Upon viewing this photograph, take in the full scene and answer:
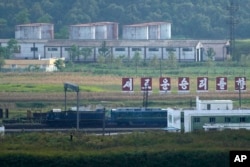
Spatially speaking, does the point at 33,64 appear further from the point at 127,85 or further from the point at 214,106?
the point at 214,106

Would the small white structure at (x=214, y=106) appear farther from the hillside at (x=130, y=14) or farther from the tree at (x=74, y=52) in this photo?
the hillside at (x=130, y=14)

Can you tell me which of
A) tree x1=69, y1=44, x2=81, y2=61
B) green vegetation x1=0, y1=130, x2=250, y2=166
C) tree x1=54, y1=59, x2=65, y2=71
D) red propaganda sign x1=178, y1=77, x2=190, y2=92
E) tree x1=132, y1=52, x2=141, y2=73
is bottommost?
green vegetation x1=0, y1=130, x2=250, y2=166

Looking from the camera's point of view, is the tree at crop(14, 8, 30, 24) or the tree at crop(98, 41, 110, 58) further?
the tree at crop(14, 8, 30, 24)

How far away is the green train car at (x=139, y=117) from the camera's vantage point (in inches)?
807

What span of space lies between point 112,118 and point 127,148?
5.34 meters

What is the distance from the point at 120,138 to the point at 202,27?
68.5 ft

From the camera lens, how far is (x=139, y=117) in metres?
20.7

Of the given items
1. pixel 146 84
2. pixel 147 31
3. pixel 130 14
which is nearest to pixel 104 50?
pixel 147 31

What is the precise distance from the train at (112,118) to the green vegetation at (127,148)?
320 cm

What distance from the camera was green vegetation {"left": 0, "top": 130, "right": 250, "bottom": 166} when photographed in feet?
48.3

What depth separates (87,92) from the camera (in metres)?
24.7

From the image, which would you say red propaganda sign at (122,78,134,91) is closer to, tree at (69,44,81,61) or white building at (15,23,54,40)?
tree at (69,44,81,61)

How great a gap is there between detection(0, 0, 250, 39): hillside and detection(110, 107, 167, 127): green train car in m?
15.5

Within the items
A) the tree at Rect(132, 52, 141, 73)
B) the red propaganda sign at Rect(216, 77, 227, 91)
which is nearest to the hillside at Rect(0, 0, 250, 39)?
the tree at Rect(132, 52, 141, 73)
